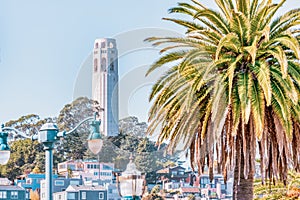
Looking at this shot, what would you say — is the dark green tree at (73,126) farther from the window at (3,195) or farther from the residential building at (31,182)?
the window at (3,195)

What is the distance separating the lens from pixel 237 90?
62.4 ft

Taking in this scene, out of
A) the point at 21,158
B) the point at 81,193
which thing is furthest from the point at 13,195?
the point at 21,158

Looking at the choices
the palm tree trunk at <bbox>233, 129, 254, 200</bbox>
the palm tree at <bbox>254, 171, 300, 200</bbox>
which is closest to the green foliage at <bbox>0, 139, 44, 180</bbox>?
the palm tree at <bbox>254, 171, 300, 200</bbox>

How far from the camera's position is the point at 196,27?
20.7m

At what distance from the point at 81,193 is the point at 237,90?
48.6 metres

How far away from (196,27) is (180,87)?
5.75ft

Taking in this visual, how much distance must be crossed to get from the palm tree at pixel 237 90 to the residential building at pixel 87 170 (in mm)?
50532

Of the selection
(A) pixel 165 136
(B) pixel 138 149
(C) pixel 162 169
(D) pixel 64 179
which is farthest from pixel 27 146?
(A) pixel 165 136

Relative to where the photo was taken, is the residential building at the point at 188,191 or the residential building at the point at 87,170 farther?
the residential building at the point at 87,170

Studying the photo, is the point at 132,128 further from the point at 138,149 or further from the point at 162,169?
the point at 162,169

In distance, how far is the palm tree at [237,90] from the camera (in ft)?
61.4

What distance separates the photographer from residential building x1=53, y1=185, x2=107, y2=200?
65.9 m

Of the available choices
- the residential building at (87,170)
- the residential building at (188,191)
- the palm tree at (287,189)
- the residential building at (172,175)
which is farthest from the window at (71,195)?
the palm tree at (287,189)

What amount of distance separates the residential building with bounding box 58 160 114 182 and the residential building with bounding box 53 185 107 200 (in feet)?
11.9
